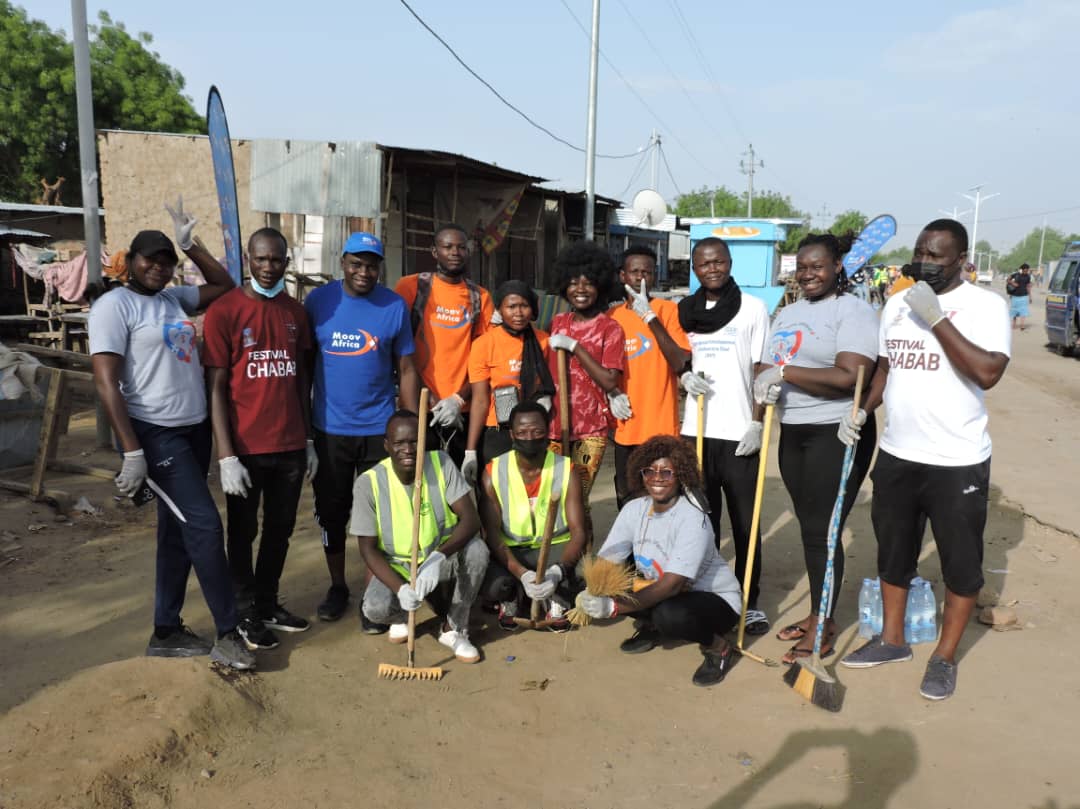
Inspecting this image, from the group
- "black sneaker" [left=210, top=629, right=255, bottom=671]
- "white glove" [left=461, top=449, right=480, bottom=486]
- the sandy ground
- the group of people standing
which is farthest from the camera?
"white glove" [left=461, top=449, right=480, bottom=486]

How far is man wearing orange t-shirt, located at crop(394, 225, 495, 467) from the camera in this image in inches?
173

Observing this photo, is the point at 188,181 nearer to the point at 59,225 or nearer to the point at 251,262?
the point at 59,225

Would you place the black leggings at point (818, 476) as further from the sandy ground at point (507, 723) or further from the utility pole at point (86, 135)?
the utility pole at point (86, 135)

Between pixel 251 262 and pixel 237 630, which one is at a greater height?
pixel 251 262

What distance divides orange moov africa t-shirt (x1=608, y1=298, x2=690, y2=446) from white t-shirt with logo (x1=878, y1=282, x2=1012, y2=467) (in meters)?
1.08

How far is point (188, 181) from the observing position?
39.0ft

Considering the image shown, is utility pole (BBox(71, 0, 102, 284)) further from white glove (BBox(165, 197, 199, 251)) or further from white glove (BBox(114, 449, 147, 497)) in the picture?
white glove (BBox(114, 449, 147, 497))

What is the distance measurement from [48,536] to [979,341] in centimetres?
557

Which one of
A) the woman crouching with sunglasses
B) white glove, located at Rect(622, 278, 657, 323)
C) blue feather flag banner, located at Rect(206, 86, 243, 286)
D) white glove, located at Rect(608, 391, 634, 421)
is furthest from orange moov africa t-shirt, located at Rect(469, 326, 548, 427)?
blue feather flag banner, located at Rect(206, 86, 243, 286)

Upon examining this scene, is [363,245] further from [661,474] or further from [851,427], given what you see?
[851,427]

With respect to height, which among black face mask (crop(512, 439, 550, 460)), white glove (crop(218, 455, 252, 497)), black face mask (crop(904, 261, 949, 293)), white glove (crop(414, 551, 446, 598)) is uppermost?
black face mask (crop(904, 261, 949, 293))

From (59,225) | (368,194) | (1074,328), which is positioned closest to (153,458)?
(368,194)

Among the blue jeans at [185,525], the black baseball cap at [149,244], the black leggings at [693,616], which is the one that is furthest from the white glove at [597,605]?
the black baseball cap at [149,244]

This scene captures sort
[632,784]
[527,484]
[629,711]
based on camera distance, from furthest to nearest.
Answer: [527,484]
[629,711]
[632,784]
